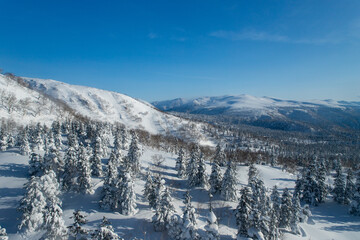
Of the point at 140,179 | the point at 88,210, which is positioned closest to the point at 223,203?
the point at 140,179

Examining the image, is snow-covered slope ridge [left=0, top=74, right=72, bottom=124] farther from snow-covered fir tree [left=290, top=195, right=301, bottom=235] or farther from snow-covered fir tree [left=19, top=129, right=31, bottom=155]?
snow-covered fir tree [left=290, top=195, right=301, bottom=235]

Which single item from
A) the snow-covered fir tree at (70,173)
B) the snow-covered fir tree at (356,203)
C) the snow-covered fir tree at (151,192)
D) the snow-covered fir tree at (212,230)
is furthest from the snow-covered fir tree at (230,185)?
the snow-covered fir tree at (70,173)

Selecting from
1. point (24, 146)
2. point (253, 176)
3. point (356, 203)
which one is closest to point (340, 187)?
point (356, 203)

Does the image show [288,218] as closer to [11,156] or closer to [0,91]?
[11,156]

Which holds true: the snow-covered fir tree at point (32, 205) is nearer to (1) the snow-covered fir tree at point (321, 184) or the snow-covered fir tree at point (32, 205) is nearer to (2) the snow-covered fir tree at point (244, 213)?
(2) the snow-covered fir tree at point (244, 213)

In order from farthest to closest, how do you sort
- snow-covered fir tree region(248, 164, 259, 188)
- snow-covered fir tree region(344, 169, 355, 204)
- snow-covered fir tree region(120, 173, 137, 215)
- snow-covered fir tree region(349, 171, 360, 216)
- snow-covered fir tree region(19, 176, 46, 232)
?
1. snow-covered fir tree region(344, 169, 355, 204)
2. snow-covered fir tree region(349, 171, 360, 216)
3. snow-covered fir tree region(248, 164, 259, 188)
4. snow-covered fir tree region(120, 173, 137, 215)
5. snow-covered fir tree region(19, 176, 46, 232)

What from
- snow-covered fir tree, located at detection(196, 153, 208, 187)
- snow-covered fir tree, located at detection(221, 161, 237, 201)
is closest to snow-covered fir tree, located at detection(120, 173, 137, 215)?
snow-covered fir tree, located at detection(196, 153, 208, 187)

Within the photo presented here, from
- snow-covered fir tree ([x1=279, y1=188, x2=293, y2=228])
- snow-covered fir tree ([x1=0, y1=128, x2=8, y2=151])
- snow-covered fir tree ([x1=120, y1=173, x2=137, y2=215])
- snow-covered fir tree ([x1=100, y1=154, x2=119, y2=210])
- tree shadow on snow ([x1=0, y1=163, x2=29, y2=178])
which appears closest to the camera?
snow-covered fir tree ([x1=120, y1=173, x2=137, y2=215])

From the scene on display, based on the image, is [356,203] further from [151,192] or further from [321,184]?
[151,192]

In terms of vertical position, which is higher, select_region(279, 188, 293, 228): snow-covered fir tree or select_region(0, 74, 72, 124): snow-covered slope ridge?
select_region(0, 74, 72, 124): snow-covered slope ridge
